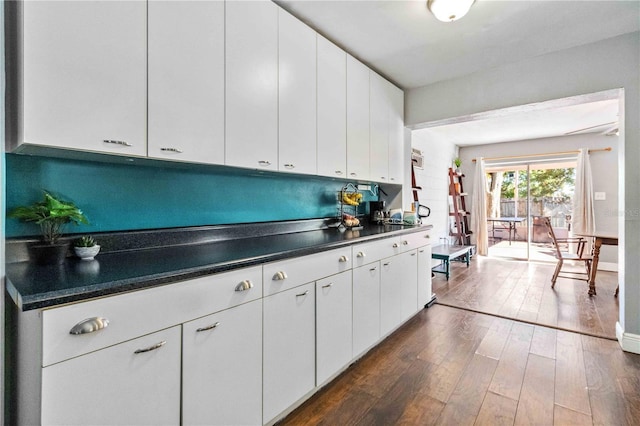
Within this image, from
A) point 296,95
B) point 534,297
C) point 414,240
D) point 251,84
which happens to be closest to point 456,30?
point 296,95

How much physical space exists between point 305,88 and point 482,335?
253 centimetres

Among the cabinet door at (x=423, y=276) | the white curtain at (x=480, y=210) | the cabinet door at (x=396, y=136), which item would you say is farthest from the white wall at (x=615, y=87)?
the white curtain at (x=480, y=210)

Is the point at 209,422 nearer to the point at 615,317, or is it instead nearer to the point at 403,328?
the point at 403,328

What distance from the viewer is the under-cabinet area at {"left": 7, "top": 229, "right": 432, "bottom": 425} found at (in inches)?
34.4

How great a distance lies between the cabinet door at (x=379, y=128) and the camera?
2863 mm

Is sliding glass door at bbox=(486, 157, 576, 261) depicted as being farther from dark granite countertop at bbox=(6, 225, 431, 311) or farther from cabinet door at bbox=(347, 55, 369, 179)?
dark granite countertop at bbox=(6, 225, 431, 311)

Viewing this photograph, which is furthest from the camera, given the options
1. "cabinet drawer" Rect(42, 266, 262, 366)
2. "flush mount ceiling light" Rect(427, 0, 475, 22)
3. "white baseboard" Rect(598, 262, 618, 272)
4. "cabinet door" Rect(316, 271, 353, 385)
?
"white baseboard" Rect(598, 262, 618, 272)

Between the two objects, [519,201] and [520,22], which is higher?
[520,22]

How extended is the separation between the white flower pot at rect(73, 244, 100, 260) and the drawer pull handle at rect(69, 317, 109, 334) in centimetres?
56

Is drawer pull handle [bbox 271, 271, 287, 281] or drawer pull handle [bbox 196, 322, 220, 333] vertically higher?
drawer pull handle [bbox 271, 271, 287, 281]

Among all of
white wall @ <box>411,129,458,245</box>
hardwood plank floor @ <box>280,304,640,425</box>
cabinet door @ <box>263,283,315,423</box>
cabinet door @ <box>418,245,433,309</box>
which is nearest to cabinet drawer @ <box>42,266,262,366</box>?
cabinet door @ <box>263,283,315,423</box>

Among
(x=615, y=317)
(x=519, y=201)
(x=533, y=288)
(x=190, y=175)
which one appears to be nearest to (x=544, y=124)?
(x=519, y=201)

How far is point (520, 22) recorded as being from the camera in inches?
86.0

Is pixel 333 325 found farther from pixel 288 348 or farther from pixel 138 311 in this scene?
pixel 138 311
